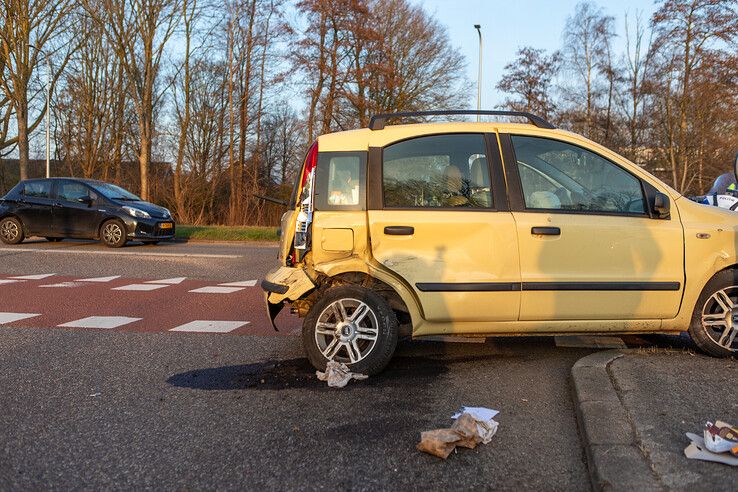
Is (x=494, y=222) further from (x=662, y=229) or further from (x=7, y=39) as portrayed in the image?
(x=7, y=39)

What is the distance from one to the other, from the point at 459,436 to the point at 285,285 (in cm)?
192

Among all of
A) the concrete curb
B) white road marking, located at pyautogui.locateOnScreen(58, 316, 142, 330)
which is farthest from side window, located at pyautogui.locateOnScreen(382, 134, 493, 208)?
white road marking, located at pyautogui.locateOnScreen(58, 316, 142, 330)

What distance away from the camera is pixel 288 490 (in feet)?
9.21

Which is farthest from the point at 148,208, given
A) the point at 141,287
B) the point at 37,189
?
the point at 141,287

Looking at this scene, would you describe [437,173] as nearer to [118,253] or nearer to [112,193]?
[118,253]

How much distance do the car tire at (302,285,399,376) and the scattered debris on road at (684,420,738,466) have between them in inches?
80.2

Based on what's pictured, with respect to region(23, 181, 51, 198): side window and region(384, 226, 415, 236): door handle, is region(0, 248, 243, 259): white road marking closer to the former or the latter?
region(23, 181, 51, 198): side window

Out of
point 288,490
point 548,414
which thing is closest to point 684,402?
point 548,414

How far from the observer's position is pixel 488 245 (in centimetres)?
467

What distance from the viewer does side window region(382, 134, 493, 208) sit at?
4754mm

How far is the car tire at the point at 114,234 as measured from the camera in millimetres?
16031

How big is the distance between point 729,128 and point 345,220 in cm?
2910

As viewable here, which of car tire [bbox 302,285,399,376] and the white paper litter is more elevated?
car tire [bbox 302,285,399,376]

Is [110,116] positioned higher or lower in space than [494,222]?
higher
